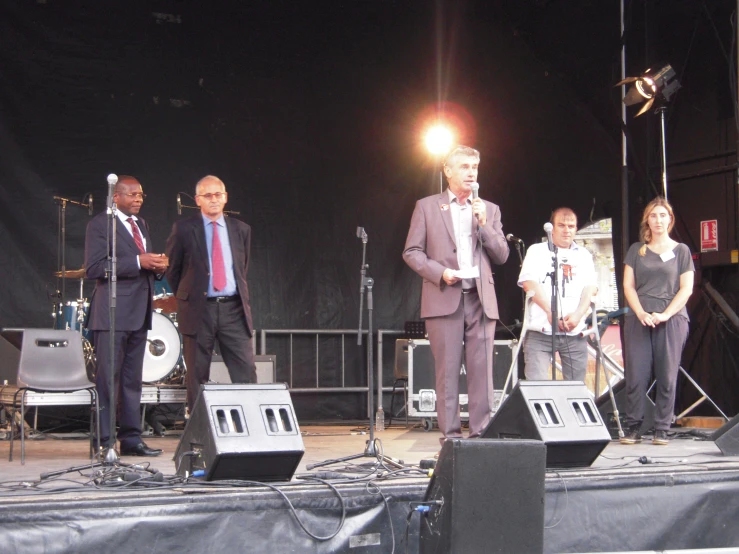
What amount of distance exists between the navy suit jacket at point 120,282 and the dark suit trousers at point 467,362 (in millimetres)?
1751

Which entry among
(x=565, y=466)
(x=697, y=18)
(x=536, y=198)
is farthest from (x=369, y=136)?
(x=565, y=466)

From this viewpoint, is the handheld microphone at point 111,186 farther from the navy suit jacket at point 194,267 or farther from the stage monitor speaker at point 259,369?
the stage monitor speaker at point 259,369

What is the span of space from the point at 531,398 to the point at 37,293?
4962 mm

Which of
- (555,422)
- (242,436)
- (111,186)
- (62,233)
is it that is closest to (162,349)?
(62,233)

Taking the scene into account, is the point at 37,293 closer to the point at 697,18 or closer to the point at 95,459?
the point at 95,459

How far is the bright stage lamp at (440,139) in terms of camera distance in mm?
8680

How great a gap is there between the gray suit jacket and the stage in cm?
93

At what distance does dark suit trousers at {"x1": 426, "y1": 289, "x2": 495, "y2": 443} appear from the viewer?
179 inches

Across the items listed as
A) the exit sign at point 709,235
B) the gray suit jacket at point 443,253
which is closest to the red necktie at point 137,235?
the gray suit jacket at point 443,253

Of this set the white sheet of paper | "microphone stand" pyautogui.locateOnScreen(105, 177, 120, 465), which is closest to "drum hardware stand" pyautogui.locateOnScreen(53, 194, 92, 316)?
"microphone stand" pyautogui.locateOnScreen(105, 177, 120, 465)

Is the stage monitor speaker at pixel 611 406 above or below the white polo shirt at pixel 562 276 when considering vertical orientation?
below

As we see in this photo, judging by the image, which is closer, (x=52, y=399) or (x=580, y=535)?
(x=580, y=535)

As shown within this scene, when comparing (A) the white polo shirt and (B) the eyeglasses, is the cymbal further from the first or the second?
(A) the white polo shirt

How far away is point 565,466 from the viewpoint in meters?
3.98
